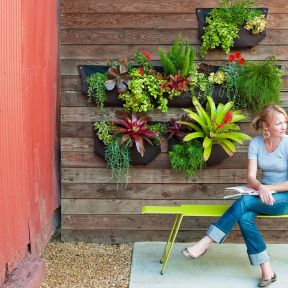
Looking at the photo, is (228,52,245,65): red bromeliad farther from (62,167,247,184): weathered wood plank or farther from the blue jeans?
the blue jeans

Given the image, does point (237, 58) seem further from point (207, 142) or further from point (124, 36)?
point (124, 36)

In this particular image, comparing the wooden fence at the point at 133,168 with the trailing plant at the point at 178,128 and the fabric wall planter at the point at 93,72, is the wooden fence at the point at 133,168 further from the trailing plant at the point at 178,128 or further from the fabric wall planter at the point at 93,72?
the trailing plant at the point at 178,128

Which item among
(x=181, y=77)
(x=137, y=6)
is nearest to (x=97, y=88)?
(x=181, y=77)

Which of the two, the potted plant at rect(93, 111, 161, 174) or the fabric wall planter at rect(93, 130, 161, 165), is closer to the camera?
the potted plant at rect(93, 111, 161, 174)

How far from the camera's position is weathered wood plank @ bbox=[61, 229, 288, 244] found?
518cm

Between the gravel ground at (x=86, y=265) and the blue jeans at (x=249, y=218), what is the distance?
2.64ft

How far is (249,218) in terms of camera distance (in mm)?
4195

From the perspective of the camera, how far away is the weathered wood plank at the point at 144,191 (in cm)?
512

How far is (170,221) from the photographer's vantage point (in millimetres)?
5172

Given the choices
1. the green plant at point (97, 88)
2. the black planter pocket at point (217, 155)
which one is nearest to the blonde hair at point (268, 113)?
the black planter pocket at point (217, 155)

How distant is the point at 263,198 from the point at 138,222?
1422 millimetres

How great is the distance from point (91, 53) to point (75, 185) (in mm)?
1178

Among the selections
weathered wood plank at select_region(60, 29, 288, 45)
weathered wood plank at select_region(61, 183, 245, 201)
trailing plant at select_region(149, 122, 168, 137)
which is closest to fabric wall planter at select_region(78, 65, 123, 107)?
weathered wood plank at select_region(60, 29, 288, 45)

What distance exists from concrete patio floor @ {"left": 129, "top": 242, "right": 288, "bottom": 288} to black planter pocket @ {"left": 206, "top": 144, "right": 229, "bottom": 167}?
2.43 feet
